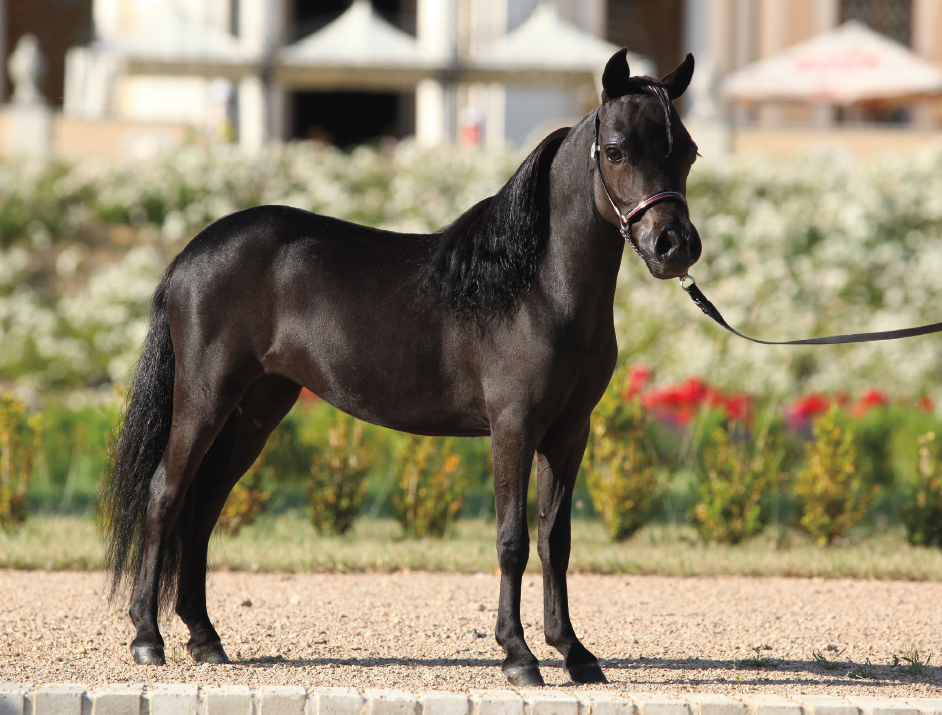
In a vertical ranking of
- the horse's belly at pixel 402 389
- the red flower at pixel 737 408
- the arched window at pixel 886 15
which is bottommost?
the red flower at pixel 737 408

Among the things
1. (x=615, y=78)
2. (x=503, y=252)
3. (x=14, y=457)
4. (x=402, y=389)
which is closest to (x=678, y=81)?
(x=615, y=78)

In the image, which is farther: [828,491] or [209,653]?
[828,491]

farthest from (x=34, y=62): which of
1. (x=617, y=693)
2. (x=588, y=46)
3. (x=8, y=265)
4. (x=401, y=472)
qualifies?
(x=617, y=693)

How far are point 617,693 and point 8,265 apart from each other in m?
11.0

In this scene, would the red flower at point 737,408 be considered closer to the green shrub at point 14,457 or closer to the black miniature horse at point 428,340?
the black miniature horse at point 428,340

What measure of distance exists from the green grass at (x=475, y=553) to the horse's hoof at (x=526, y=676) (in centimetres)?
239

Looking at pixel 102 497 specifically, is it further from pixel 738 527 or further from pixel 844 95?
pixel 844 95

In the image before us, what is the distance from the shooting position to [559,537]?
13.1ft

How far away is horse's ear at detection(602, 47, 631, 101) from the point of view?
11.6 feet

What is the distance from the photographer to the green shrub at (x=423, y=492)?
7086 mm

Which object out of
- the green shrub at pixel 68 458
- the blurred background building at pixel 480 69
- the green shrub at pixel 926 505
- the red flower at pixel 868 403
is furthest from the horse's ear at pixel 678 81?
the blurred background building at pixel 480 69

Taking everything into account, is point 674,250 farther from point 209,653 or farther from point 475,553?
point 475,553

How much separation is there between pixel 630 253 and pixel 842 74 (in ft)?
19.9

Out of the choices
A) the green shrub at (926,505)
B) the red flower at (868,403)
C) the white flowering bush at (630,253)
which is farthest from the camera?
the white flowering bush at (630,253)
